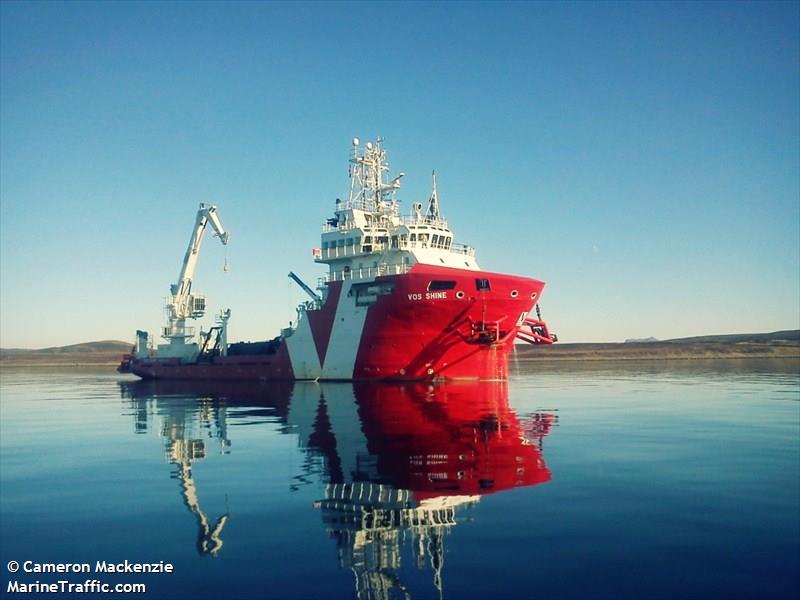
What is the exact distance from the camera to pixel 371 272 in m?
46.3

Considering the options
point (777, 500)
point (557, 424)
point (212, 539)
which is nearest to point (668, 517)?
point (777, 500)

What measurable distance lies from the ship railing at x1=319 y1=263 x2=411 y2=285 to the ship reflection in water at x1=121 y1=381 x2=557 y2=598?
12278 millimetres

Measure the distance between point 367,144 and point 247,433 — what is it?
128ft

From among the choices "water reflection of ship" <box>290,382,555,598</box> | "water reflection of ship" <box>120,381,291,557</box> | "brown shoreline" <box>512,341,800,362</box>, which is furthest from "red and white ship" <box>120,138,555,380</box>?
"brown shoreline" <box>512,341,800,362</box>

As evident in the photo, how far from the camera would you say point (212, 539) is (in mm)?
9617

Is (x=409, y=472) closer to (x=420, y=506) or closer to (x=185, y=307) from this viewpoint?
(x=420, y=506)

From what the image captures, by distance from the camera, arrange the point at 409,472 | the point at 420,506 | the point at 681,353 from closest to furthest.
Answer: the point at 420,506
the point at 409,472
the point at 681,353

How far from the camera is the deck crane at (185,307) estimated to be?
67.7m

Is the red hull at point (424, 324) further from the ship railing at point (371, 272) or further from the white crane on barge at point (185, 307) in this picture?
the white crane on barge at point (185, 307)

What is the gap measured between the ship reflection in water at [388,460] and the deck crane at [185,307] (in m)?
35.6

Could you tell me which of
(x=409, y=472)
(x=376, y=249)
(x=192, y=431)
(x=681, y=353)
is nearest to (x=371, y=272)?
(x=376, y=249)

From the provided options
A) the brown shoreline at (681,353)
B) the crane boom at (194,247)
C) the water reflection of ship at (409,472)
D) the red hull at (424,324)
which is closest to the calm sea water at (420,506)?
the water reflection of ship at (409,472)

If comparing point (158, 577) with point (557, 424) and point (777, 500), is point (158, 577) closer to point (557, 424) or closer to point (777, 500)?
point (777, 500)

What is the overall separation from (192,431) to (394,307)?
22.0m
